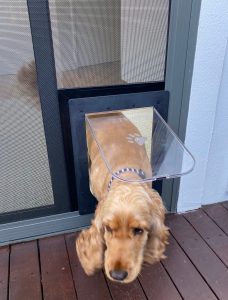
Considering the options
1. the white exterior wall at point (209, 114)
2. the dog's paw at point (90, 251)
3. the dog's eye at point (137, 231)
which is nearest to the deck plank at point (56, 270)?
the dog's paw at point (90, 251)

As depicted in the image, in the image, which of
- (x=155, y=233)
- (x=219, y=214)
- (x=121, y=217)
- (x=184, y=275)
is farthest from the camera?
(x=219, y=214)

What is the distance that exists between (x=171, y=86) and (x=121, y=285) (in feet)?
3.68

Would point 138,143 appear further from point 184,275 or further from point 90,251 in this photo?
point 184,275

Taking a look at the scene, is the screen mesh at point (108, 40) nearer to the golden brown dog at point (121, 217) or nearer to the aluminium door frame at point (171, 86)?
the aluminium door frame at point (171, 86)

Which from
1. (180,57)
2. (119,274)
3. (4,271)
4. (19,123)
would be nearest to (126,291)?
(119,274)

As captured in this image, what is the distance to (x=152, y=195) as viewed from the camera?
1.46 meters

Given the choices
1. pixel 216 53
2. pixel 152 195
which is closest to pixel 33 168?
pixel 152 195

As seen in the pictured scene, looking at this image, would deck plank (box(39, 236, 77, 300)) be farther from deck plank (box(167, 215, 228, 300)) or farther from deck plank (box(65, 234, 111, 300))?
deck plank (box(167, 215, 228, 300))

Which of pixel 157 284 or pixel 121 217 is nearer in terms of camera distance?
pixel 121 217

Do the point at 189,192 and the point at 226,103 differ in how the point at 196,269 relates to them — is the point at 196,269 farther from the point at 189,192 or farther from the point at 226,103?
the point at 226,103

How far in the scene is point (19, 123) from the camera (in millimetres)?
1564

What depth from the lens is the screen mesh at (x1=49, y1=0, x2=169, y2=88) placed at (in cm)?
142

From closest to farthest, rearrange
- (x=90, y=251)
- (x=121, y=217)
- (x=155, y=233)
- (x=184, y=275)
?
1. (x=121, y=217)
2. (x=155, y=233)
3. (x=90, y=251)
4. (x=184, y=275)

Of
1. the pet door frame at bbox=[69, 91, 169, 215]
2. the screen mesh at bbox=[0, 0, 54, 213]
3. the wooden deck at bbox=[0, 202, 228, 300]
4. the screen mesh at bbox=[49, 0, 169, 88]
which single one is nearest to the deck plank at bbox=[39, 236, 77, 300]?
the wooden deck at bbox=[0, 202, 228, 300]
